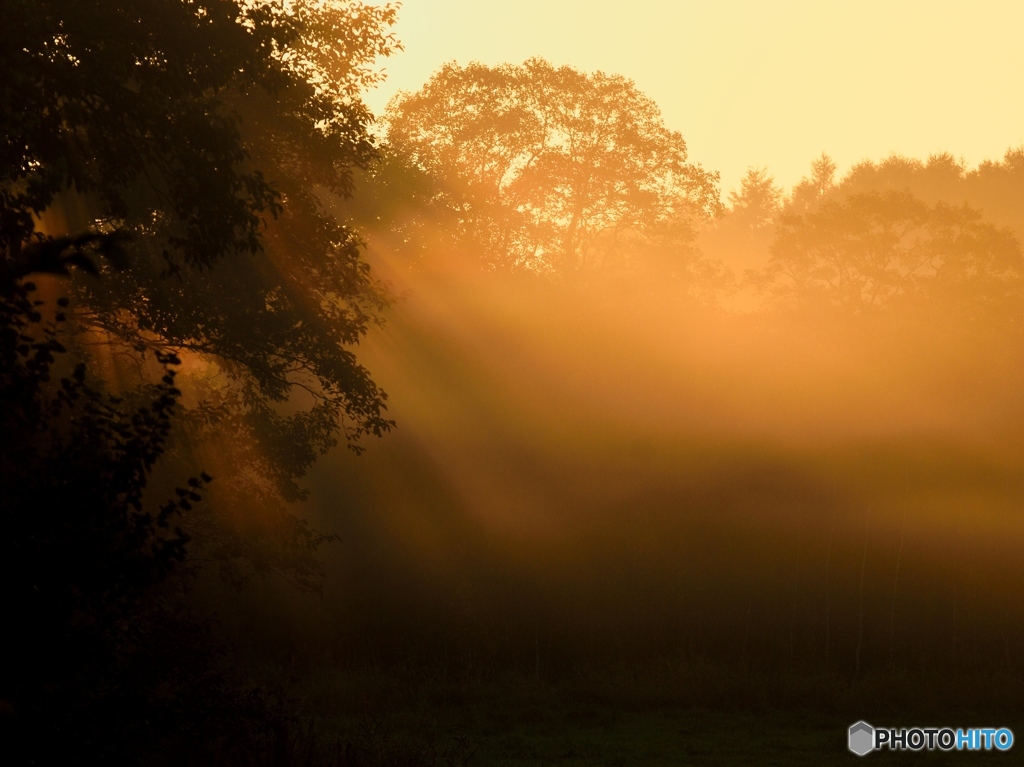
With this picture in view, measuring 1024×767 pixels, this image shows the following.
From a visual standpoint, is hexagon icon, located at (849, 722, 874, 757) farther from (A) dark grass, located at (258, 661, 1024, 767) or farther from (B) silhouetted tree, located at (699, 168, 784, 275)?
(B) silhouetted tree, located at (699, 168, 784, 275)

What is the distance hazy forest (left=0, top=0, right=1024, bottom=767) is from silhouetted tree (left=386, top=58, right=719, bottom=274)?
0.53 ft

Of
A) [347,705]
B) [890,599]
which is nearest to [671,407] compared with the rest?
[890,599]

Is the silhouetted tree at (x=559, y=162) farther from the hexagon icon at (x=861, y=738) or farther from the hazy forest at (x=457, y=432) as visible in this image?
the hexagon icon at (x=861, y=738)

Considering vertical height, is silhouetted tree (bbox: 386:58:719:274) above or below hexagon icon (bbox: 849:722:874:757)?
above

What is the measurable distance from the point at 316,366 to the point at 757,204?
106211 millimetres

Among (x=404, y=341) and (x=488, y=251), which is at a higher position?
(x=488, y=251)

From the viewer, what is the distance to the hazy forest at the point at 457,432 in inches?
433

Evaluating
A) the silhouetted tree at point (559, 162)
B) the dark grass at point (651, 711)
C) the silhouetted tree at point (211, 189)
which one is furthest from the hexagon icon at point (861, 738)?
the silhouetted tree at point (559, 162)

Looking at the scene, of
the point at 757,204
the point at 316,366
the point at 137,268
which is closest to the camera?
the point at 137,268

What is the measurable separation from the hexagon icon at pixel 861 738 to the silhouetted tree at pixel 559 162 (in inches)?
900

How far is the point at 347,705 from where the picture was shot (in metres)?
24.0

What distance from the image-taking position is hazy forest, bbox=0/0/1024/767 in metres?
11.0

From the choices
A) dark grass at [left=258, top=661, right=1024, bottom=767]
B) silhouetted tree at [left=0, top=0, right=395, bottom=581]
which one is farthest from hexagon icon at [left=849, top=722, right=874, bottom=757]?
silhouetted tree at [left=0, top=0, right=395, bottom=581]

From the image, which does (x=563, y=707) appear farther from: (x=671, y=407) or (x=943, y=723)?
(x=671, y=407)
